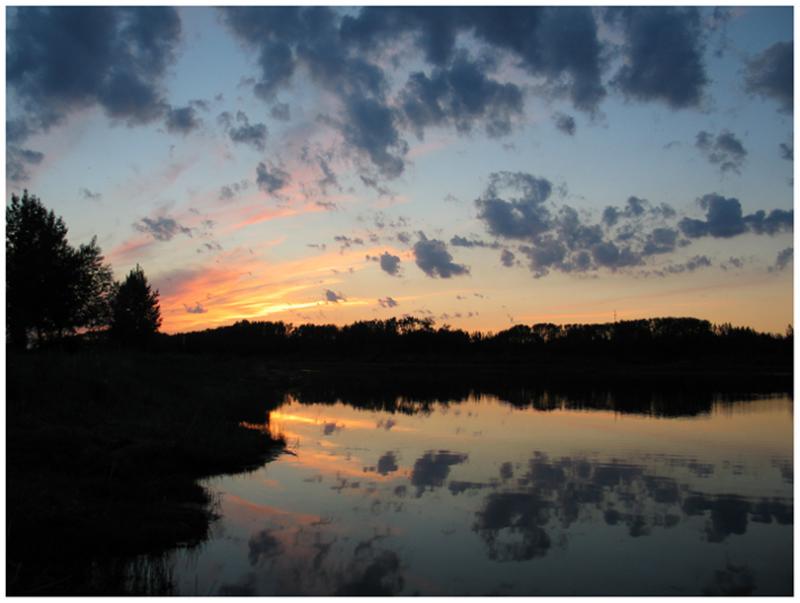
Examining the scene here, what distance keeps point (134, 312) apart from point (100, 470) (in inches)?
2816

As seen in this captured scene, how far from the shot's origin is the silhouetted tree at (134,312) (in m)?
79.4

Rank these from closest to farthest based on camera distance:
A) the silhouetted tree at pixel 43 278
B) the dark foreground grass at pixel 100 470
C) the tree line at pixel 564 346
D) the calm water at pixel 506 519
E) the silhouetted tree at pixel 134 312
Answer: the dark foreground grass at pixel 100 470
the calm water at pixel 506 519
the silhouetted tree at pixel 43 278
the silhouetted tree at pixel 134 312
the tree line at pixel 564 346

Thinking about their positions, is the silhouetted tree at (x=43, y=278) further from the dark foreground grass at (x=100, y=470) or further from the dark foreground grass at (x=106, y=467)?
the dark foreground grass at (x=100, y=470)

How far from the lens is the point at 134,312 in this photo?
271 ft

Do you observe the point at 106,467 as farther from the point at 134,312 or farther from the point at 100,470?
the point at 134,312

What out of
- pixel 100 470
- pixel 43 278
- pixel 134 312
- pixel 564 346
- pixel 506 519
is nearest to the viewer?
pixel 506 519

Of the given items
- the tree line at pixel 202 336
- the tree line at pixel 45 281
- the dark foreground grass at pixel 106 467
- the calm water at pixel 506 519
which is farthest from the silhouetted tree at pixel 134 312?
the calm water at pixel 506 519

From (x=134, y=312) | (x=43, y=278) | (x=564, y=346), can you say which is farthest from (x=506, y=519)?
(x=564, y=346)

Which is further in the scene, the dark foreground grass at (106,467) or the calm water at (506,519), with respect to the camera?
the calm water at (506,519)

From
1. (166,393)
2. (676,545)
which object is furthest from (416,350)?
(676,545)

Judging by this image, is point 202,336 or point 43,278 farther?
point 202,336

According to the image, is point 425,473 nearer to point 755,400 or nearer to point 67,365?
point 67,365

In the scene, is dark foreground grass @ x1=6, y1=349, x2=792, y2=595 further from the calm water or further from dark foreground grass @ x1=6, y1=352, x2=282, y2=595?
the calm water

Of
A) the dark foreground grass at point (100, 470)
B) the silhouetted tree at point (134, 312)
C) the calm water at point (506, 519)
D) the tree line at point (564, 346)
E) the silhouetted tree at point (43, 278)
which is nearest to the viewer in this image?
the dark foreground grass at point (100, 470)
